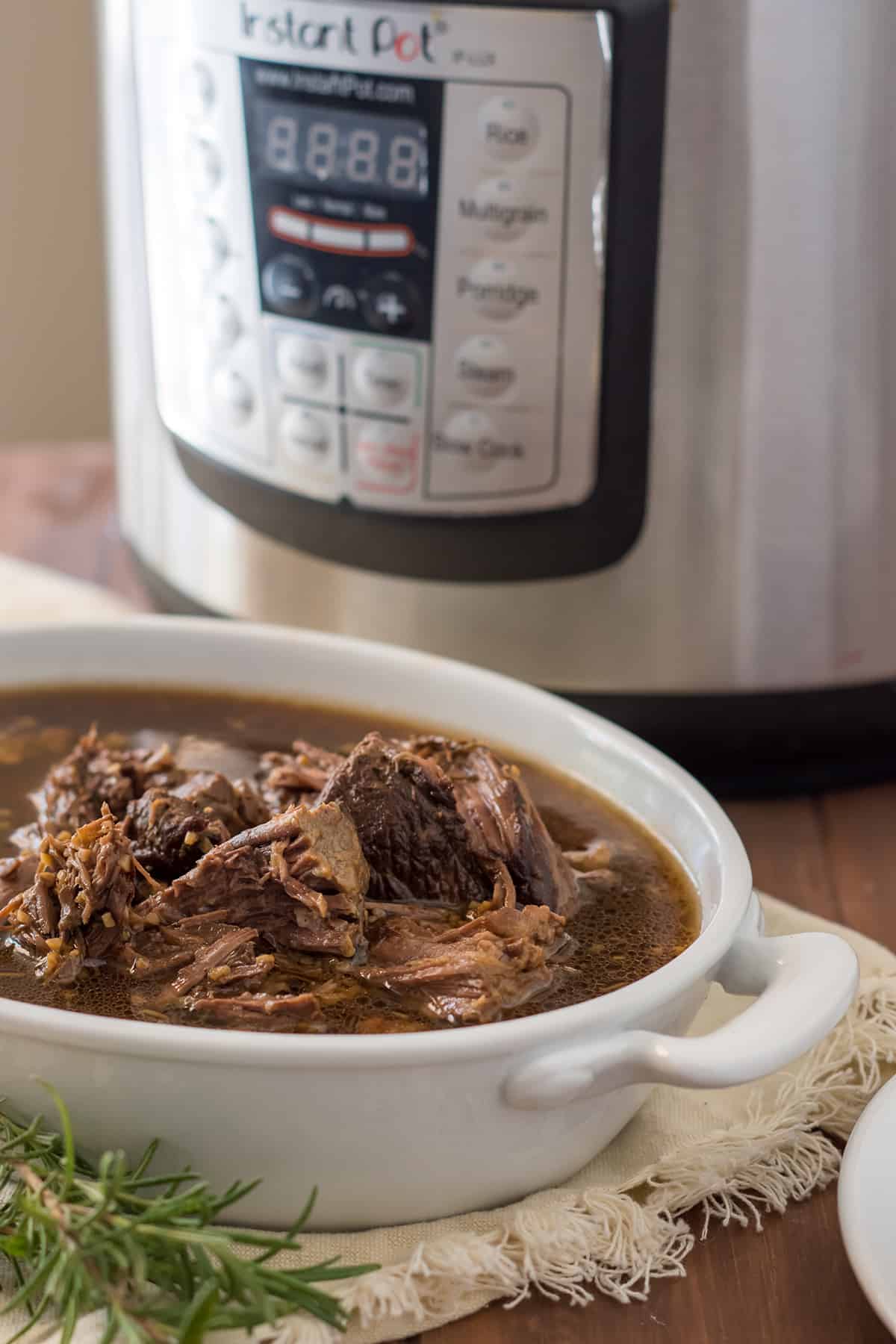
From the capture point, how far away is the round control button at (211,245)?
1.42 m

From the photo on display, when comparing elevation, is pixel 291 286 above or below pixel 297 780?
above

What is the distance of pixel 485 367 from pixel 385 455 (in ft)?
0.38

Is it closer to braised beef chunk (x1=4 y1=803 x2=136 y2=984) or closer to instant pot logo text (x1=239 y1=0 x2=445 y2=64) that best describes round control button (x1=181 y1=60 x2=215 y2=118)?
instant pot logo text (x1=239 y1=0 x2=445 y2=64)

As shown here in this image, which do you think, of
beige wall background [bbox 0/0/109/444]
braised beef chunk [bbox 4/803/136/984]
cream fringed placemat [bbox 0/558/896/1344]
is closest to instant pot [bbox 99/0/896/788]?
cream fringed placemat [bbox 0/558/896/1344]

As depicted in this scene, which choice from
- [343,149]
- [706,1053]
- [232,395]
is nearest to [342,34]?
[343,149]

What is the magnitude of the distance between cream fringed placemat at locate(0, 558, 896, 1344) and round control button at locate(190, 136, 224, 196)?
764mm

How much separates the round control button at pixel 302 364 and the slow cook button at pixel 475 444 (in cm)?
11

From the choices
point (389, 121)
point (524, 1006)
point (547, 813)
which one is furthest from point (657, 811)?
point (389, 121)

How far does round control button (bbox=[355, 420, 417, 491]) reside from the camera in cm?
140

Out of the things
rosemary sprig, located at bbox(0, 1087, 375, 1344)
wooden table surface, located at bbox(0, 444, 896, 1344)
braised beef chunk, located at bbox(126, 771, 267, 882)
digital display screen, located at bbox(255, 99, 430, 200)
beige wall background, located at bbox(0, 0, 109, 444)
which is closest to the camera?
rosemary sprig, located at bbox(0, 1087, 375, 1344)

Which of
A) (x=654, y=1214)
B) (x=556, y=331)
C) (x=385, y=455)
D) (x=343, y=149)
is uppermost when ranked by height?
(x=343, y=149)

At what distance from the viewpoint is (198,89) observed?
1389 millimetres

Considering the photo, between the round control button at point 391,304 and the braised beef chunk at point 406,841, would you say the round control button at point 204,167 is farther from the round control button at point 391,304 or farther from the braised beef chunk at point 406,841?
the braised beef chunk at point 406,841

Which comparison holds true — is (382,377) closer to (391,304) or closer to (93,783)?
(391,304)
